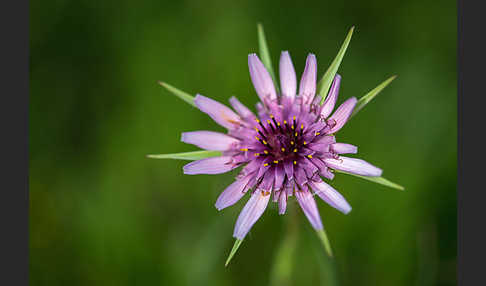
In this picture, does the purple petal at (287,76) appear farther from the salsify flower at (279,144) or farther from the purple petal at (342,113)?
the purple petal at (342,113)

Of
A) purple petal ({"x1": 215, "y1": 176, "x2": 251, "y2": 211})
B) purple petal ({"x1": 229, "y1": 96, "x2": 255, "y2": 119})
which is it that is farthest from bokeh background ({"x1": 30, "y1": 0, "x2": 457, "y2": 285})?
purple petal ({"x1": 229, "y1": 96, "x2": 255, "y2": 119})

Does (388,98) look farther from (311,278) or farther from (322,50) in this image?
(311,278)

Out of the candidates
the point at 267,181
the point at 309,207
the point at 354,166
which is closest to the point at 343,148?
the point at 354,166

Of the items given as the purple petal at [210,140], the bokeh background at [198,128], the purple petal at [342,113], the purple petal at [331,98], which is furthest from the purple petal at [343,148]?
the bokeh background at [198,128]

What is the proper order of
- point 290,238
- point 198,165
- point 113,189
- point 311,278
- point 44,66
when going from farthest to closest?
point 44,66, point 113,189, point 311,278, point 290,238, point 198,165

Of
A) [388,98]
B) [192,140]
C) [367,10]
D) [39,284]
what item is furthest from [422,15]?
[39,284]

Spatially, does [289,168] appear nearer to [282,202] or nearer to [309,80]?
[282,202]

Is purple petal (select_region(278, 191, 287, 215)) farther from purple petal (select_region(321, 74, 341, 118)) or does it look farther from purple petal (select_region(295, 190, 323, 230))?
purple petal (select_region(321, 74, 341, 118))
